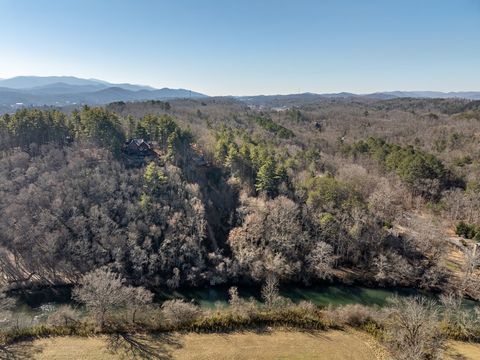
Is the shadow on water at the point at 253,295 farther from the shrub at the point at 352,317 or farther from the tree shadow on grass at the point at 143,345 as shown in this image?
the tree shadow on grass at the point at 143,345

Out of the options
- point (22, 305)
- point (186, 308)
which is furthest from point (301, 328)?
point (22, 305)

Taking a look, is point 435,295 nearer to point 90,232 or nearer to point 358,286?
point 358,286

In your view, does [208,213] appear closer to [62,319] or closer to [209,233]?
[209,233]

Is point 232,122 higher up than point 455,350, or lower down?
higher up

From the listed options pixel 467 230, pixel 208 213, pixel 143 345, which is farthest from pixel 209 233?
pixel 467 230

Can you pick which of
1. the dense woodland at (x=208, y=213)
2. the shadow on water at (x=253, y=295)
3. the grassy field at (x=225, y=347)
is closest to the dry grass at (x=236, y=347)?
the grassy field at (x=225, y=347)

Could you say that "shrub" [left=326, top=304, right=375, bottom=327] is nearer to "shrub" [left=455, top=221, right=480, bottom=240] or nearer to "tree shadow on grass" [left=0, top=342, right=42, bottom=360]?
"tree shadow on grass" [left=0, top=342, right=42, bottom=360]

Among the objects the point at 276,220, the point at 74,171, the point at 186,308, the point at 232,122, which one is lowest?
the point at 186,308
